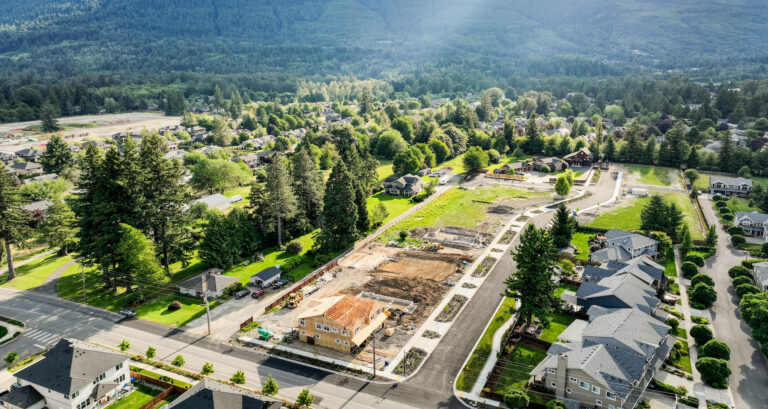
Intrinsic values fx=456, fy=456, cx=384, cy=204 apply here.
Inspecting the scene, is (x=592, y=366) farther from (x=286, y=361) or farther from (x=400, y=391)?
(x=286, y=361)

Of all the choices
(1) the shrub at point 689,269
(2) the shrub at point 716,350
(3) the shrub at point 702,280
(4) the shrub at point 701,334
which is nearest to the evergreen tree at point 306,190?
(4) the shrub at point 701,334

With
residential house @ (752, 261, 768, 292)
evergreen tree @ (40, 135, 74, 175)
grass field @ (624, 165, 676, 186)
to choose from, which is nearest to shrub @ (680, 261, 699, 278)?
residential house @ (752, 261, 768, 292)

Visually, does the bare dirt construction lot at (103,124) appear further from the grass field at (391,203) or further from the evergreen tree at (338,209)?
the evergreen tree at (338,209)

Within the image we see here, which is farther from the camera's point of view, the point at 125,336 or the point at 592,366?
the point at 125,336

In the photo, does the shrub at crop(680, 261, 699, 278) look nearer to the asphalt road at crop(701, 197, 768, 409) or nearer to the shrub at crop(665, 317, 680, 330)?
the asphalt road at crop(701, 197, 768, 409)

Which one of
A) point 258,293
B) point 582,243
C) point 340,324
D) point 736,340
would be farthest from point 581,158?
point 340,324

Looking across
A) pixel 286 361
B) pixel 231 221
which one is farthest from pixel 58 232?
pixel 286 361

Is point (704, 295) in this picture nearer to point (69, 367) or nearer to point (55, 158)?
point (69, 367)
